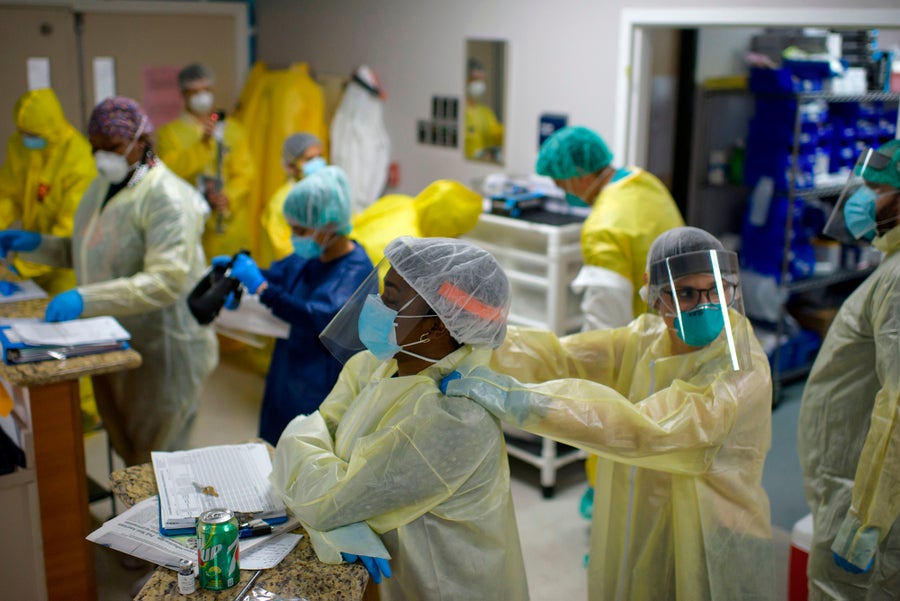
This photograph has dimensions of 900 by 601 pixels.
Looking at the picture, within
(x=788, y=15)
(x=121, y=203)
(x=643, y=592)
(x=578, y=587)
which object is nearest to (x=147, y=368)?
(x=121, y=203)

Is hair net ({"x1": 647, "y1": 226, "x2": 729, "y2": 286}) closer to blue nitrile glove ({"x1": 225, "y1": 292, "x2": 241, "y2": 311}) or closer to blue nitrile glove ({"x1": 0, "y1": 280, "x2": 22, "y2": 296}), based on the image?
blue nitrile glove ({"x1": 225, "y1": 292, "x2": 241, "y2": 311})

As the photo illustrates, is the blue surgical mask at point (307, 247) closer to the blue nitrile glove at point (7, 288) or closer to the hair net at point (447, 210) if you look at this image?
the hair net at point (447, 210)

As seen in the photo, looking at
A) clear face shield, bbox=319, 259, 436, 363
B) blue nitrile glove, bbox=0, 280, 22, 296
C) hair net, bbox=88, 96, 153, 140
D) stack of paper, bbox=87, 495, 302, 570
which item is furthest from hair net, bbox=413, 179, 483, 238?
stack of paper, bbox=87, 495, 302, 570

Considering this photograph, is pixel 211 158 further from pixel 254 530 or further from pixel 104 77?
pixel 254 530

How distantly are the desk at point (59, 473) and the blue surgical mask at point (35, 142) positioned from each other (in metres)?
1.55

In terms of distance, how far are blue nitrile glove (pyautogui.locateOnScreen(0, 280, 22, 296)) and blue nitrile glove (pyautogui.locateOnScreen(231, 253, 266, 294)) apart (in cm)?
96

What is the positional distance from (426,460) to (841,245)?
4033mm

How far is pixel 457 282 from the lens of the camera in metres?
1.66

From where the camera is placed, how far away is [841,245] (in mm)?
4898

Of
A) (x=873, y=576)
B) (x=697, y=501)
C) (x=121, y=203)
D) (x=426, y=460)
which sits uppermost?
(x=121, y=203)

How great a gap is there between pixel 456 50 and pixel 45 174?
2025mm

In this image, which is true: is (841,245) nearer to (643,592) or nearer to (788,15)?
(788,15)

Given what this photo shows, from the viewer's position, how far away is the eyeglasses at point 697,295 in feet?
6.37

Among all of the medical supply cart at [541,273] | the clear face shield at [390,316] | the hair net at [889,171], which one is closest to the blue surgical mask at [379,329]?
the clear face shield at [390,316]
